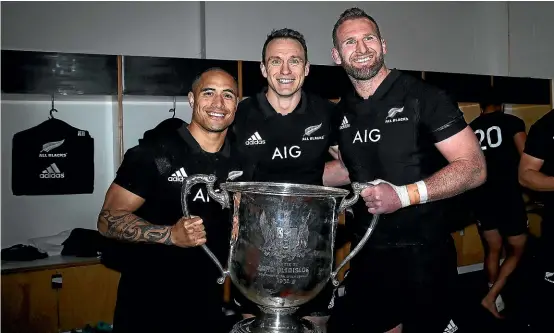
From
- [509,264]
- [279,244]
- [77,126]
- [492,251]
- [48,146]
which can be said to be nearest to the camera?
[279,244]

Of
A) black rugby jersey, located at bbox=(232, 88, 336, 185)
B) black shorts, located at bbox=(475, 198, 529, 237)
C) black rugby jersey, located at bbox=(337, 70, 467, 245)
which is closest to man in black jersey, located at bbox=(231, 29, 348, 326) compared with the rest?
black rugby jersey, located at bbox=(232, 88, 336, 185)

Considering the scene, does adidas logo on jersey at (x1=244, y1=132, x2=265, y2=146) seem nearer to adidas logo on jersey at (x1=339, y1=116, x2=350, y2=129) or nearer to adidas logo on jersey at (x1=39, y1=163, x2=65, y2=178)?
adidas logo on jersey at (x1=339, y1=116, x2=350, y2=129)

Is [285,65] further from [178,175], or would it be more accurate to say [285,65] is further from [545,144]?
[545,144]

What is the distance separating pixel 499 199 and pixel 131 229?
9.68 feet

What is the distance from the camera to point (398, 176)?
1645 mm

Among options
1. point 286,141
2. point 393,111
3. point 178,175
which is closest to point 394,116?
point 393,111

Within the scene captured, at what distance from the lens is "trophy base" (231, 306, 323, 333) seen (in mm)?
1123

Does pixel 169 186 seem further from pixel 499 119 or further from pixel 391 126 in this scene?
pixel 499 119

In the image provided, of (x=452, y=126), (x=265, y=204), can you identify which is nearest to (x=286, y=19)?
(x=452, y=126)

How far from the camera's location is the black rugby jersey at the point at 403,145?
5.36 feet

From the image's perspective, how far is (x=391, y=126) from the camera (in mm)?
1660

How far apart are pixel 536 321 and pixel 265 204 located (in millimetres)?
2700

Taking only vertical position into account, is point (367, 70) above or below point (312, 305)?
above

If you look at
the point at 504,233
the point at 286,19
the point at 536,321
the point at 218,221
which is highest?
the point at 286,19
